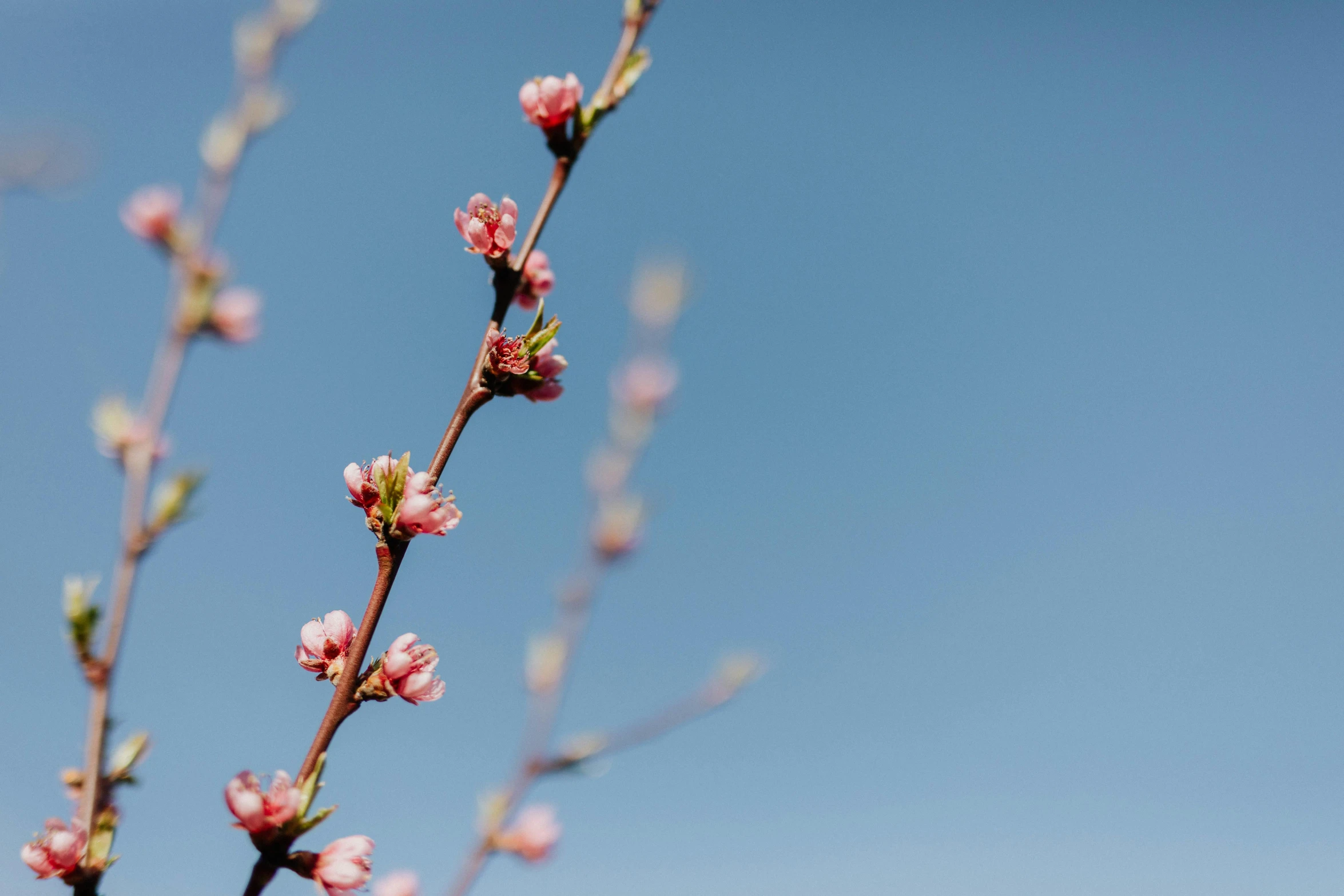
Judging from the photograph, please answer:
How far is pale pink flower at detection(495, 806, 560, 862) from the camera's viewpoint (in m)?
2.17

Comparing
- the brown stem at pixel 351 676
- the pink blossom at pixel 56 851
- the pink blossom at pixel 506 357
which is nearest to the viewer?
the pink blossom at pixel 56 851

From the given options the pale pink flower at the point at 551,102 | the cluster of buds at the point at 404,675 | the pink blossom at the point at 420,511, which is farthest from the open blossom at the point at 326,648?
the pale pink flower at the point at 551,102

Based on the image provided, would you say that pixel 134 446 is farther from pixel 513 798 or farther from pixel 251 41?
pixel 251 41

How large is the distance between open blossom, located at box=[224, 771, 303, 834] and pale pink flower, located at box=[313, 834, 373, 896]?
0.17 meters

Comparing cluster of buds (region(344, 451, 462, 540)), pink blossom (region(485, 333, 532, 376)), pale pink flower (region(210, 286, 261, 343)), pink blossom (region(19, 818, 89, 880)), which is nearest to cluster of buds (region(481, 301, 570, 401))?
pink blossom (region(485, 333, 532, 376))

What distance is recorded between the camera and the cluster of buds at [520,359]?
182cm

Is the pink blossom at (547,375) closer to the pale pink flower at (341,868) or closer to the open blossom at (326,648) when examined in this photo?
the open blossom at (326,648)

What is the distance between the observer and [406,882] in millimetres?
1738

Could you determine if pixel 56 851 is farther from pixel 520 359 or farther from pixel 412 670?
pixel 520 359

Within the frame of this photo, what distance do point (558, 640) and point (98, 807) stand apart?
174 centimetres

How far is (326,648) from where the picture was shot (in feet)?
6.02

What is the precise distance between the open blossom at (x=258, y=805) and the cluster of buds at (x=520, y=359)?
90 cm

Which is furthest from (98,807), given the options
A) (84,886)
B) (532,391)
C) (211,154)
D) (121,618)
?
(211,154)

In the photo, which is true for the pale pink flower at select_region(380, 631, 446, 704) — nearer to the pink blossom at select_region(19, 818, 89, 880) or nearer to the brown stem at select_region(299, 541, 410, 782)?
the brown stem at select_region(299, 541, 410, 782)
